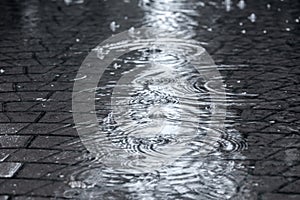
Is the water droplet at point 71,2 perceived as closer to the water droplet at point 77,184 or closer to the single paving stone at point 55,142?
the single paving stone at point 55,142

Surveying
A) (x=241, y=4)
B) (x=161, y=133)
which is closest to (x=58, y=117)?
(x=161, y=133)

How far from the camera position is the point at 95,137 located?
5.02 meters

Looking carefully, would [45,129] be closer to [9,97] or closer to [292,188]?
[9,97]

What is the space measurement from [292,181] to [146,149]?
1.08 metres

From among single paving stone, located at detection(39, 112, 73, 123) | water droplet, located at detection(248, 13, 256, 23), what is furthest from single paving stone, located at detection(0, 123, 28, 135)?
water droplet, located at detection(248, 13, 256, 23)

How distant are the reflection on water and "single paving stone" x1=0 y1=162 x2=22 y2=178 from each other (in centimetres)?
41

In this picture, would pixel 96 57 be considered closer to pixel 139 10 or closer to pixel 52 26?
pixel 52 26

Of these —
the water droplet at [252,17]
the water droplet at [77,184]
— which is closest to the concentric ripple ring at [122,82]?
the water droplet at [77,184]

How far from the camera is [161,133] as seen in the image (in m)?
5.12

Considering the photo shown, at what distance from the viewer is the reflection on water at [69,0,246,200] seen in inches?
163

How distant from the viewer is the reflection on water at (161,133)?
4145 millimetres

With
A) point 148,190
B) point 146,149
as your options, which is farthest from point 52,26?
point 148,190

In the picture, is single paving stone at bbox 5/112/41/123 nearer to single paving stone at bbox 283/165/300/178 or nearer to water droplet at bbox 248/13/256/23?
single paving stone at bbox 283/165/300/178

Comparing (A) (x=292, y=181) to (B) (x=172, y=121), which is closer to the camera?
(A) (x=292, y=181)
